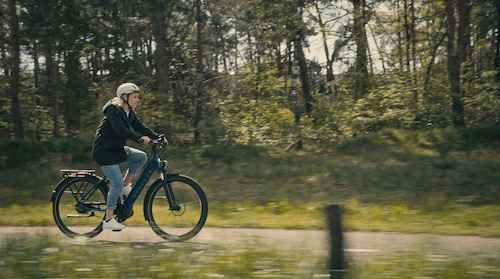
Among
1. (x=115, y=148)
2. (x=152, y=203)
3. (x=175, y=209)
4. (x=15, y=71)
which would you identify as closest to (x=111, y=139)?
(x=115, y=148)

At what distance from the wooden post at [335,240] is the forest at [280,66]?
39.2ft

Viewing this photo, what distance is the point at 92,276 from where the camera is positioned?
4137mm

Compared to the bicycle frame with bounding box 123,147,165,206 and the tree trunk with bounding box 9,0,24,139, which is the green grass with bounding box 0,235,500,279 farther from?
the tree trunk with bounding box 9,0,24,139

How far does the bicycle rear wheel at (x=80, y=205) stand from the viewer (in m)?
6.18

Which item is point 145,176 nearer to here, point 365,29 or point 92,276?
point 92,276

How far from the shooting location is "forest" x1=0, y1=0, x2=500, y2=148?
48.7 ft

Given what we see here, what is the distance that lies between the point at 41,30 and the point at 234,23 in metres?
11.2

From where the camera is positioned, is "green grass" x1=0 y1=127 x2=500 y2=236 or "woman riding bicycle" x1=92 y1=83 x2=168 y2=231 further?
"green grass" x1=0 y1=127 x2=500 y2=236

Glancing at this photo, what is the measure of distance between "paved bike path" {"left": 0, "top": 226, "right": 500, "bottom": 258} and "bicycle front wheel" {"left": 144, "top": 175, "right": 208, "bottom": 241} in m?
0.17

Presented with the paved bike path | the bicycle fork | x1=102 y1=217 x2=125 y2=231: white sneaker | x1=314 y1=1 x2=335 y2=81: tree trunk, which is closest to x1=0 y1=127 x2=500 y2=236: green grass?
the paved bike path

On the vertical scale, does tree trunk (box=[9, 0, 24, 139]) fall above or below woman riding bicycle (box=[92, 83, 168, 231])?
above

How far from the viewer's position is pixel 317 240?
5582 mm

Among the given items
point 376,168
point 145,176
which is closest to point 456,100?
point 376,168

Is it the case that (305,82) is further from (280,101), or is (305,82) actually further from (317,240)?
(317,240)
